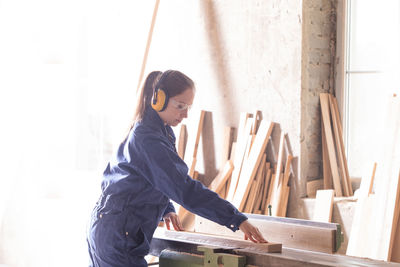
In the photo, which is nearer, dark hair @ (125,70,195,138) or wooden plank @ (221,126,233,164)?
dark hair @ (125,70,195,138)

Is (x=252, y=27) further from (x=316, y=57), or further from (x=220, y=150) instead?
(x=220, y=150)

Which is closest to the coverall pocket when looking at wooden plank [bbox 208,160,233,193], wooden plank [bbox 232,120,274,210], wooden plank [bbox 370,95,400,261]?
wooden plank [bbox 370,95,400,261]

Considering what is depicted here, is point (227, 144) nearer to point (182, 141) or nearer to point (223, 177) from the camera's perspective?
point (223, 177)

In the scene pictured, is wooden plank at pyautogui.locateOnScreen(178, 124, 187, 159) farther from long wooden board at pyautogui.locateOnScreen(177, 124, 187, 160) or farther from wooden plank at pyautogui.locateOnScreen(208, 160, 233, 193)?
wooden plank at pyautogui.locateOnScreen(208, 160, 233, 193)

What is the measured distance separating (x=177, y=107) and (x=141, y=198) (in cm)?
42

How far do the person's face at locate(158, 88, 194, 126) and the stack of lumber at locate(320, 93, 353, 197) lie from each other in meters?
1.96

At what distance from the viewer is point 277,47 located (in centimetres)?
448

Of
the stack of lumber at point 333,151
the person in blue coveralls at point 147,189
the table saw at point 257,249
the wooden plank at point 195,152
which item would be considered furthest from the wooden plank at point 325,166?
the person in blue coveralls at point 147,189

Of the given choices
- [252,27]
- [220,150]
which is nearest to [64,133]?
[220,150]

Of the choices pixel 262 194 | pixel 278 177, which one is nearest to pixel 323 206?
pixel 278 177

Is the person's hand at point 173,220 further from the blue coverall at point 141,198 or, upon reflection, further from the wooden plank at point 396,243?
the wooden plank at point 396,243

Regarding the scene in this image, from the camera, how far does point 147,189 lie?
2.61 m

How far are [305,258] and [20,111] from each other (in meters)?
3.95

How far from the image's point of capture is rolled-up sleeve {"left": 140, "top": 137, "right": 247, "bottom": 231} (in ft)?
8.11
